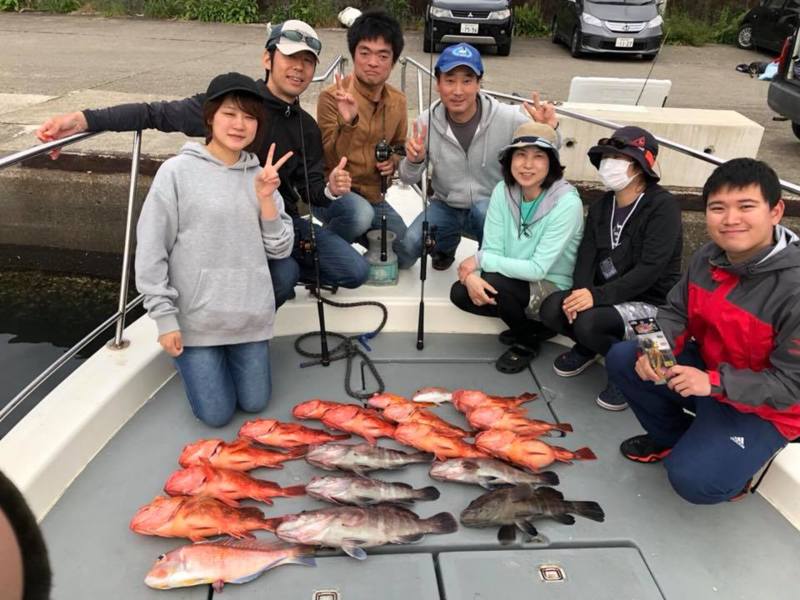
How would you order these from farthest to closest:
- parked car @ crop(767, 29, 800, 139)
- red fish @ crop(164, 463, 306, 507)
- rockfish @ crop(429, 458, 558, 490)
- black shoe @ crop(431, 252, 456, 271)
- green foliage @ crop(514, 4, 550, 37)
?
green foliage @ crop(514, 4, 550, 37) < parked car @ crop(767, 29, 800, 139) < black shoe @ crop(431, 252, 456, 271) < rockfish @ crop(429, 458, 558, 490) < red fish @ crop(164, 463, 306, 507)

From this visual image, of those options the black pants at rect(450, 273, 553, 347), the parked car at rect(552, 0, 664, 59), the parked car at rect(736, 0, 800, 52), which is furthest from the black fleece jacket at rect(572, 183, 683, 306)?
the parked car at rect(736, 0, 800, 52)

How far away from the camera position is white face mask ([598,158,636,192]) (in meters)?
2.96

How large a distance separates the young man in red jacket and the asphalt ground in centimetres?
602

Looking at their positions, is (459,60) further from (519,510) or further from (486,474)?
(519,510)

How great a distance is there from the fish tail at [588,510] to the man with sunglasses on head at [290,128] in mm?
1783

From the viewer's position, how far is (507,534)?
7.53ft

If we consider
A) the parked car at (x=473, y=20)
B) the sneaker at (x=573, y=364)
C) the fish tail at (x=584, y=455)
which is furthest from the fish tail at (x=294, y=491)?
the parked car at (x=473, y=20)

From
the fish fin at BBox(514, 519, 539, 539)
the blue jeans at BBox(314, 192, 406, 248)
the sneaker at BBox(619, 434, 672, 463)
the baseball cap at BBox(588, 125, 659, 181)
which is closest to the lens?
the fish fin at BBox(514, 519, 539, 539)

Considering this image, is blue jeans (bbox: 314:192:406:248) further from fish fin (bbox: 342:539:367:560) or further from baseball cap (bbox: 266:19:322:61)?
fish fin (bbox: 342:539:367:560)

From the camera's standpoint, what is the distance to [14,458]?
234 centimetres

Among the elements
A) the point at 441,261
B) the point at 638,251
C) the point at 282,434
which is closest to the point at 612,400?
the point at 638,251

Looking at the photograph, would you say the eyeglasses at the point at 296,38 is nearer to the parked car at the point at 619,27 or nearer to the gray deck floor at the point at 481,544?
the gray deck floor at the point at 481,544

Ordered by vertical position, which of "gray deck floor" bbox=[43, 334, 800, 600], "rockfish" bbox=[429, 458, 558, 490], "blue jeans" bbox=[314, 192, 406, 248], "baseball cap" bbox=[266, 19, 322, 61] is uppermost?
"baseball cap" bbox=[266, 19, 322, 61]

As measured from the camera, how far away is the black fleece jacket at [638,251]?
9.81 feet
